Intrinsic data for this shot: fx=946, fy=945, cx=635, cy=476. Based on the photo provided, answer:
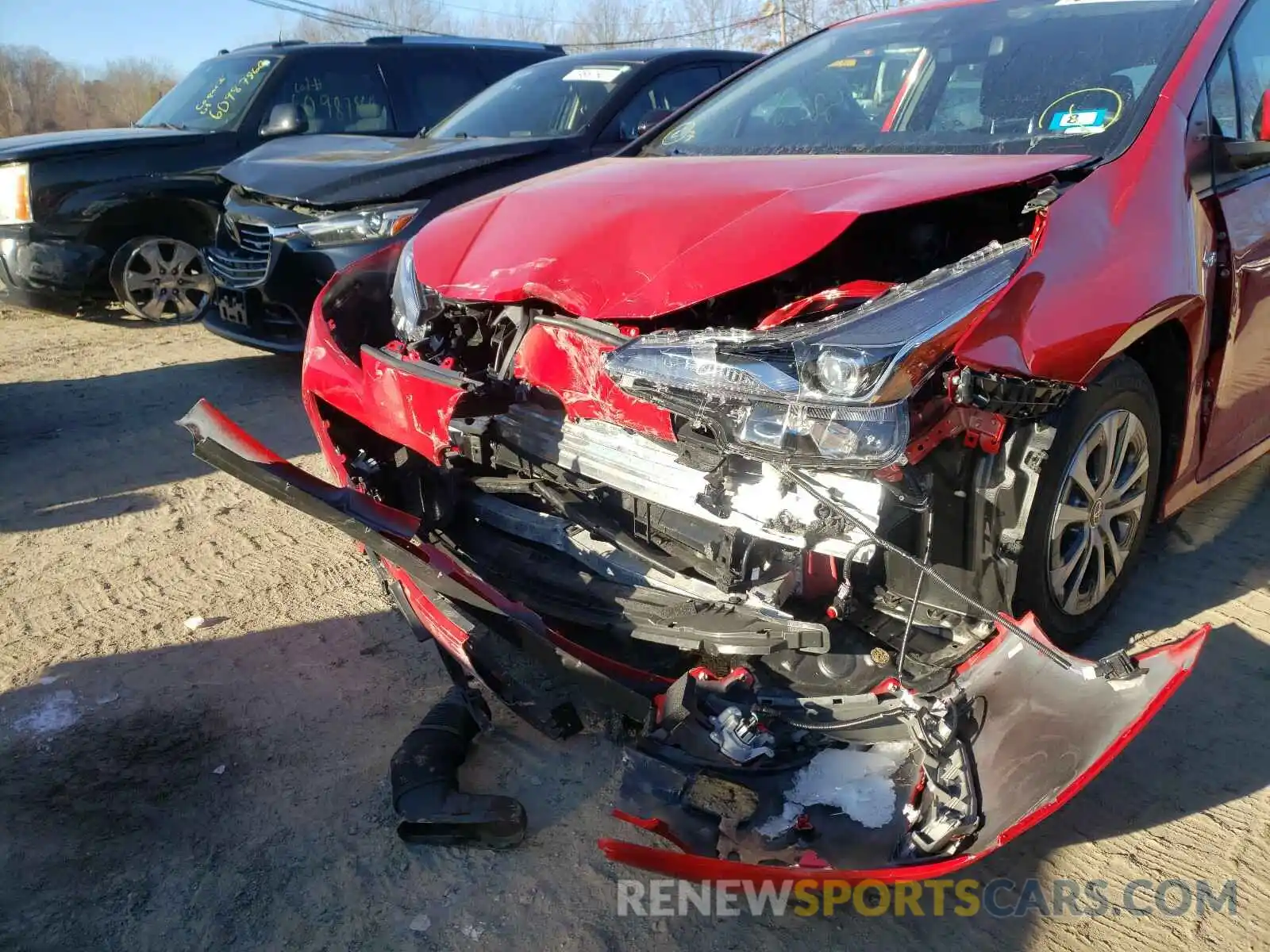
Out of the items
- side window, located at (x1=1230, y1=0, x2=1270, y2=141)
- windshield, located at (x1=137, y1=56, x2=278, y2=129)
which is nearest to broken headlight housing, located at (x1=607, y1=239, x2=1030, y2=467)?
side window, located at (x1=1230, y1=0, x2=1270, y2=141)

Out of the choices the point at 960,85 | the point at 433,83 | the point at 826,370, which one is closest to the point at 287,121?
the point at 433,83

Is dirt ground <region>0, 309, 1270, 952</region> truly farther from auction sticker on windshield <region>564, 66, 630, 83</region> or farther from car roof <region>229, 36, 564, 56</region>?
car roof <region>229, 36, 564, 56</region>

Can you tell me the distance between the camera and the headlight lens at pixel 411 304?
2.83 meters

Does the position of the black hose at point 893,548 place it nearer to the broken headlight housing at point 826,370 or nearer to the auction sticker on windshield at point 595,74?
the broken headlight housing at point 826,370

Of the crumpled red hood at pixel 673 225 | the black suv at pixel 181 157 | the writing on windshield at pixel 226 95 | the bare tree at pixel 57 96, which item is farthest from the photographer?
the bare tree at pixel 57 96

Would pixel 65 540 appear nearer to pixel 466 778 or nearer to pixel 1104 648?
pixel 466 778

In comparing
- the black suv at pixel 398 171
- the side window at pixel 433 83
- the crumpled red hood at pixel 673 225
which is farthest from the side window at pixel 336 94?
the crumpled red hood at pixel 673 225

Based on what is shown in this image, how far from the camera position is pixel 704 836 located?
1.92 m

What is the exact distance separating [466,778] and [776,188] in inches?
65.8

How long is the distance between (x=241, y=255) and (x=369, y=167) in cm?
104

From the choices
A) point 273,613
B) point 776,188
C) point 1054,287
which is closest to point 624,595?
point 776,188

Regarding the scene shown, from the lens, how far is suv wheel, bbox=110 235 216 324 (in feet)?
22.6

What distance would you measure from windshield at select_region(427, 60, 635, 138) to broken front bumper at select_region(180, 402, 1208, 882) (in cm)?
371

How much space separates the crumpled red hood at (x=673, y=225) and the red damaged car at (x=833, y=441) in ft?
0.04
